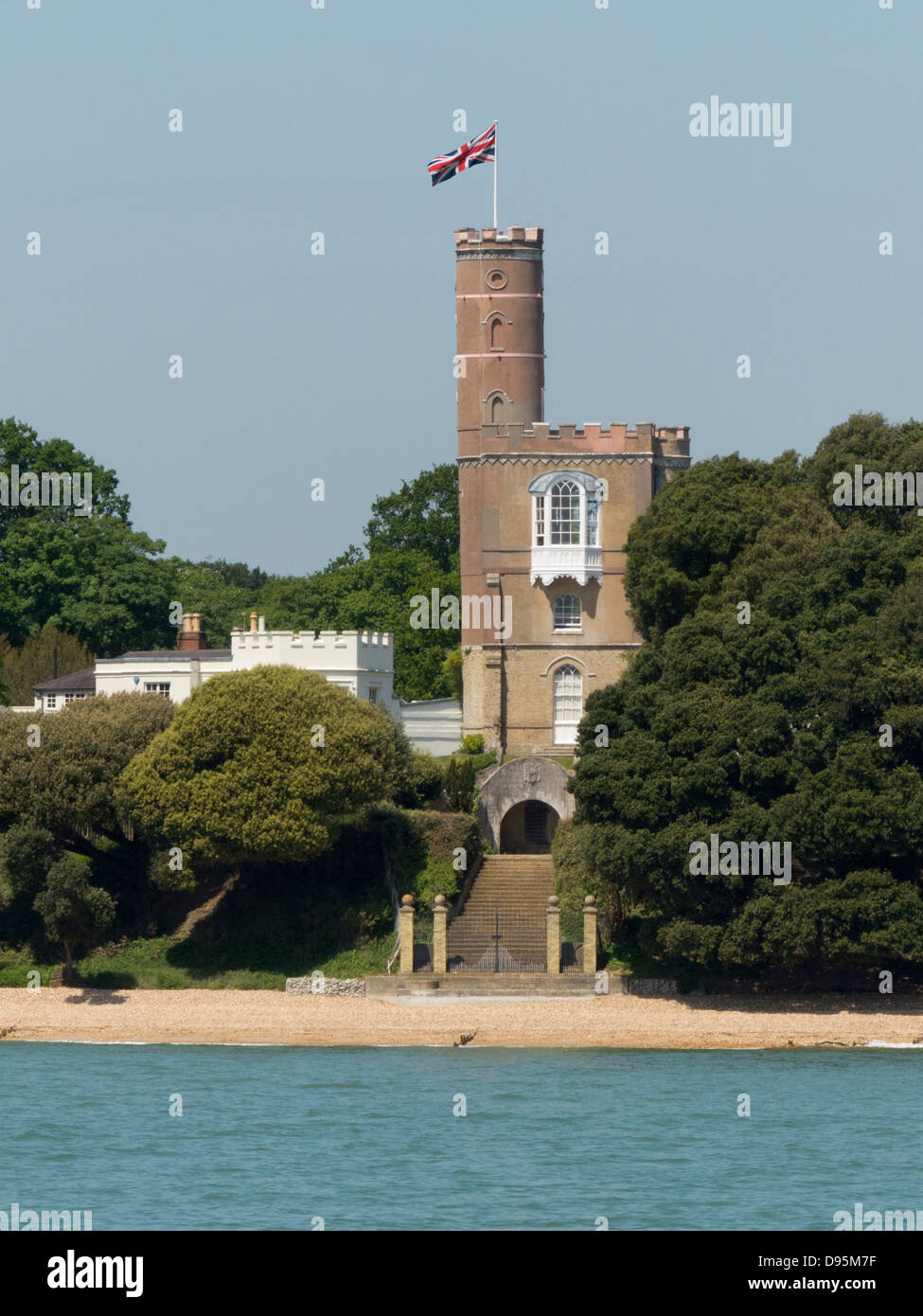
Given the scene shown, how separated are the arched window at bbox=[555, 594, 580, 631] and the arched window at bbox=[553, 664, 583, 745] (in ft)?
4.07

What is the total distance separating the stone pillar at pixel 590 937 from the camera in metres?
56.3

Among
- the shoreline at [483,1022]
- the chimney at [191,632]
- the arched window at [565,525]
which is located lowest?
the shoreline at [483,1022]

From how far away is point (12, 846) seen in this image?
2242 inches

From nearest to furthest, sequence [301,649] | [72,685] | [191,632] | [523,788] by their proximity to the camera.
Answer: [523,788] < [301,649] < [72,685] < [191,632]

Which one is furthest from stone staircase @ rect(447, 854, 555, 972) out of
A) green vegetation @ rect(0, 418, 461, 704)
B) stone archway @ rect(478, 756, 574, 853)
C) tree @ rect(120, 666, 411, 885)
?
green vegetation @ rect(0, 418, 461, 704)

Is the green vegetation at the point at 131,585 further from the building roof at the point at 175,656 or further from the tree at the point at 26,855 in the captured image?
the tree at the point at 26,855

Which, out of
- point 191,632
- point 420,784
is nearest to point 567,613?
point 420,784

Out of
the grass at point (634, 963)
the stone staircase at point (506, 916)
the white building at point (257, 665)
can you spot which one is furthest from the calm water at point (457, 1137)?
the white building at point (257, 665)

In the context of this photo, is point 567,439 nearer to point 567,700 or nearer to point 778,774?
point 567,700

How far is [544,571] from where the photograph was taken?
69438 millimetres

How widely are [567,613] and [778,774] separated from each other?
54.3 ft

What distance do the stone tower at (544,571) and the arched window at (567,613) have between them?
0.03m
